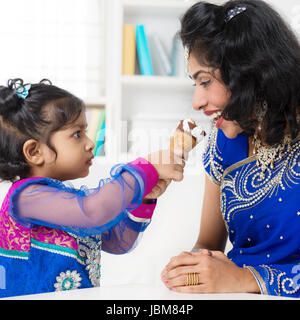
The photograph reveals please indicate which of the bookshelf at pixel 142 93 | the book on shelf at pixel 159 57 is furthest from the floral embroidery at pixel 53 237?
the book on shelf at pixel 159 57

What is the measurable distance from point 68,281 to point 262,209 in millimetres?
567

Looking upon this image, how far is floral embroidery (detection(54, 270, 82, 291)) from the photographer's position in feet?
3.62

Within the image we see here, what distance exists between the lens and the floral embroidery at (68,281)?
3.62 feet

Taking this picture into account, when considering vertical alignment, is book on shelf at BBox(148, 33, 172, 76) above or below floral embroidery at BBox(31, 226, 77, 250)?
above

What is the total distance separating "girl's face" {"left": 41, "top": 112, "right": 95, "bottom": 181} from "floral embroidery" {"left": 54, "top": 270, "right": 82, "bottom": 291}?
26 centimetres

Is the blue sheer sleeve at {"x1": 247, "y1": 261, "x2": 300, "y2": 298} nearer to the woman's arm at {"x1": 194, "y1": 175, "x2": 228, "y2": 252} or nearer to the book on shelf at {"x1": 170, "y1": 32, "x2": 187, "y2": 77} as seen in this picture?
the woman's arm at {"x1": 194, "y1": 175, "x2": 228, "y2": 252}

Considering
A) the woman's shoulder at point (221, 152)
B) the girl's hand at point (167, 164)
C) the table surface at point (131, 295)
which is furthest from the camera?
the woman's shoulder at point (221, 152)

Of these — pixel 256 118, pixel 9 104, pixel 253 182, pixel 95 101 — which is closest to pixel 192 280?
pixel 253 182

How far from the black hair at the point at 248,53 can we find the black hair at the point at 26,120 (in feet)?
1.27

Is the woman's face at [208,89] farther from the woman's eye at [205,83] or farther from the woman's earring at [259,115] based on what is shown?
the woman's earring at [259,115]

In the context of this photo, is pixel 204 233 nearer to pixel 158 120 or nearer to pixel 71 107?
pixel 71 107

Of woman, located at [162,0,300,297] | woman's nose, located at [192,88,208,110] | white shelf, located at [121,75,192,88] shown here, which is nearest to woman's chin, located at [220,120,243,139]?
woman, located at [162,0,300,297]

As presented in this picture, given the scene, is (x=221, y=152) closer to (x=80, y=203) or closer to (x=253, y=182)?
(x=253, y=182)

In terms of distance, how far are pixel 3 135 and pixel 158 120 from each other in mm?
1562
